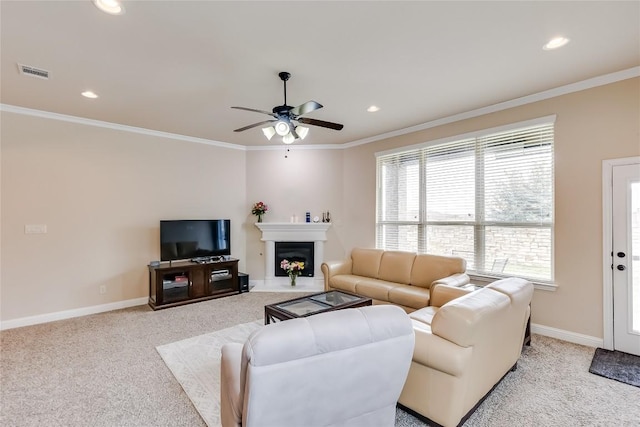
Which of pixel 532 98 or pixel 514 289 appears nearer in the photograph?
pixel 514 289

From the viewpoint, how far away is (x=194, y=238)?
5.33m

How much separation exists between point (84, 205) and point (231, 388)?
4.47 meters

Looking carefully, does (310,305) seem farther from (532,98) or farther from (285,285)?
(532,98)

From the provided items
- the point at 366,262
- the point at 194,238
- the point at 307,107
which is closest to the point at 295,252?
the point at 366,262

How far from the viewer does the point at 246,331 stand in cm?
383

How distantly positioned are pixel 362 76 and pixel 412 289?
2769 mm

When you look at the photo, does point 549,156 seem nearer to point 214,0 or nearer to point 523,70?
point 523,70

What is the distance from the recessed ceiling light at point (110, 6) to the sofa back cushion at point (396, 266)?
167 inches

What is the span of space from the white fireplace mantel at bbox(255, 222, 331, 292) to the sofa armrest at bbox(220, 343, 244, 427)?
4363 millimetres

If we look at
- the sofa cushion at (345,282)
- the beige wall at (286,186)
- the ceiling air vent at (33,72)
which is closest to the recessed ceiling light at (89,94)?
the ceiling air vent at (33,72)

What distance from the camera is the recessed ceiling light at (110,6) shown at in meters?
2.08

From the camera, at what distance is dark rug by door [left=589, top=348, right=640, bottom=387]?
269 centimetres

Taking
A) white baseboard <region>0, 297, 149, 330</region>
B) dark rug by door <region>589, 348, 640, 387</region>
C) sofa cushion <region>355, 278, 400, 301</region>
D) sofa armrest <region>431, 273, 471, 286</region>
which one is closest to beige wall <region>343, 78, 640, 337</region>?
dark rug by door <region>589, 348, 640, 387</region>

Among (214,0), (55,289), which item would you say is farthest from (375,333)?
(55,289)
